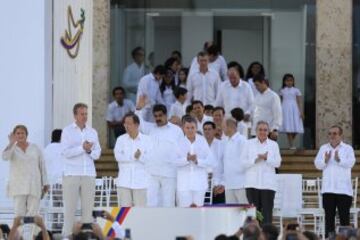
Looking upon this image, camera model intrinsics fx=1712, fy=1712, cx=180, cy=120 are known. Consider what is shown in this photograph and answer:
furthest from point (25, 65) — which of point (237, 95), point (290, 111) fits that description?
point (290, 111)

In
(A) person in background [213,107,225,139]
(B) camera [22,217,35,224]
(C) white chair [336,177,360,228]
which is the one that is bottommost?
(C) white chair [336,177,360,228]

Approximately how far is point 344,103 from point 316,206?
6.02 metres

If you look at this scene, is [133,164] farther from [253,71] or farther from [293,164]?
[253,71]

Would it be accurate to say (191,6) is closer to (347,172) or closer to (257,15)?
(257,15)

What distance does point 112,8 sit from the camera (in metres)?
34.8

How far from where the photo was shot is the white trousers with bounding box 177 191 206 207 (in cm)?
2495

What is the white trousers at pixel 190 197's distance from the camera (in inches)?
982

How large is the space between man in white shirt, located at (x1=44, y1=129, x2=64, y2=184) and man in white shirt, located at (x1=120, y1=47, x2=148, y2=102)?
25.1 ft

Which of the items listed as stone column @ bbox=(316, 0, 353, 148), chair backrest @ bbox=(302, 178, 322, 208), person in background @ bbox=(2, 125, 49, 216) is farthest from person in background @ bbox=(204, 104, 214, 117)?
stone column @ bbox=(316, 0, 353, 148)

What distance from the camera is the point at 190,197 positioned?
24969mm

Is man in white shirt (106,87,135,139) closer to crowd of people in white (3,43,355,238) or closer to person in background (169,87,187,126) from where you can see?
person in background (169,87,187,126)

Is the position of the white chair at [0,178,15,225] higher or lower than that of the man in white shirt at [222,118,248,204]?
lower

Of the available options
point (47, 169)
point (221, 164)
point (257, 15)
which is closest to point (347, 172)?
point (221, 164)

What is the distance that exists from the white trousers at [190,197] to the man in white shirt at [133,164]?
0.60 meters
